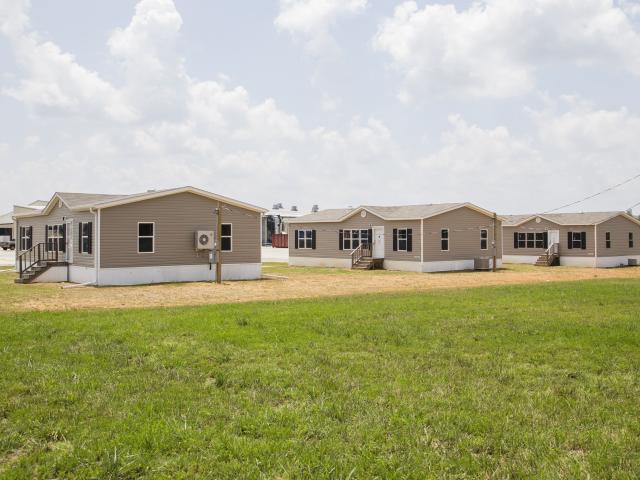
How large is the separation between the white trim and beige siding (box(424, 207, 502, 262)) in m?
5.56

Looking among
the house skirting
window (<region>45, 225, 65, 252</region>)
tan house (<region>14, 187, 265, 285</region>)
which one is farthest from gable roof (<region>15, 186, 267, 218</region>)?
the house skirting

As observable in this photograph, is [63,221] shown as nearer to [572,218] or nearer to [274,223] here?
[572,218]

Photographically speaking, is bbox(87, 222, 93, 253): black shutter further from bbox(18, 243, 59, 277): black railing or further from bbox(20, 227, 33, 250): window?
bbox(20, 227, 33, 250): window

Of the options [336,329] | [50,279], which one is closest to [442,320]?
[336,329]

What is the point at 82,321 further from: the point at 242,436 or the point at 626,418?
the point at 626,418

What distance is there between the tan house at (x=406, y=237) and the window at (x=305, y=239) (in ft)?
0.24

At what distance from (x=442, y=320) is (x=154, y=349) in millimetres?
5864

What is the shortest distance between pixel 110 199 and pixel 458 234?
1989cm

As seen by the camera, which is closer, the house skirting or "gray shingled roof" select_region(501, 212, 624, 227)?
the house skirting

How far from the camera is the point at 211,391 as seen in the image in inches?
264

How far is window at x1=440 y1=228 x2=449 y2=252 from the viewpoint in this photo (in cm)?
3300

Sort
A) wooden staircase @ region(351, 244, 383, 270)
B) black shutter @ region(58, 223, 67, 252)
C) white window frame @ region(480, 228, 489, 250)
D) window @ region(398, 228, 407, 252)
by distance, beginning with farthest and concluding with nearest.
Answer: white window frame @ region(480, 228, 489, 250) < wooden staircase @ region(351, 244, 383, 270) < window @ region(398, 228, 407, 252) < black shutter @ region(58, 223, 67, 252)

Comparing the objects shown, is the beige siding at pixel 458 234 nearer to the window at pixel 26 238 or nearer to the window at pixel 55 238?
the window at pixel 55 238

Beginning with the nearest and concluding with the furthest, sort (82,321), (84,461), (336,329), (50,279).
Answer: (84,461) < (336,329) < (82,321) < (50,279)
